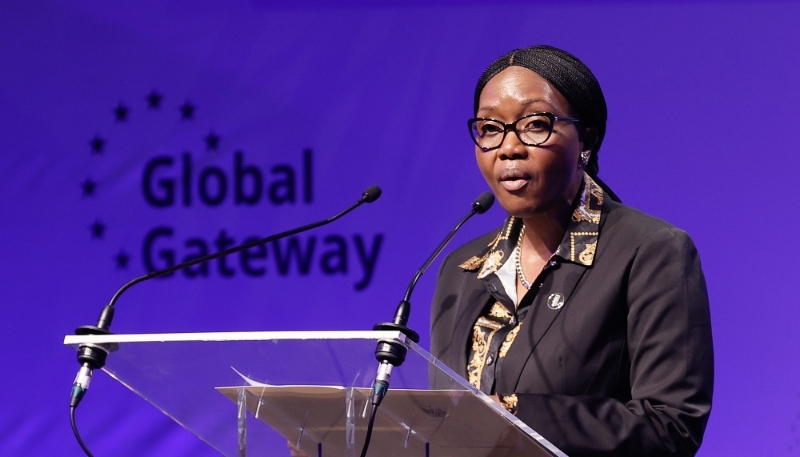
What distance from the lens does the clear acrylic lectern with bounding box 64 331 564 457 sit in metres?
1.45

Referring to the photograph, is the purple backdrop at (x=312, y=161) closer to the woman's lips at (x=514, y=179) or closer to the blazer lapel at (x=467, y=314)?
the blazer lapel at (x=467, y=314)

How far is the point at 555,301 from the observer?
1993mm

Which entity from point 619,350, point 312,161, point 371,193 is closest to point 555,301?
point 619,350

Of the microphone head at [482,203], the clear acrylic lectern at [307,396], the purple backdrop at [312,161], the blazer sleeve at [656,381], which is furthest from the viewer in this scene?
the purple backdrop at [312,161]

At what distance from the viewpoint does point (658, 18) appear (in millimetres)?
3328

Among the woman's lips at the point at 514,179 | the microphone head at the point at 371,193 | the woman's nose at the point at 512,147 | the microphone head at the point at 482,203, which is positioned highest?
the woman's nose at the point at 512,147

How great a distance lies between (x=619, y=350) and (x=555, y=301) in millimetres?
149

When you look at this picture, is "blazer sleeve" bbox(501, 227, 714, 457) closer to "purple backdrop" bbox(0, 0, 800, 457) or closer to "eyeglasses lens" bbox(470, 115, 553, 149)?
"eyeglasses lens" bbox(470, 115, 553, 149)

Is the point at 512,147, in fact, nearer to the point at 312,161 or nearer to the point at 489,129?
the point at 489,129

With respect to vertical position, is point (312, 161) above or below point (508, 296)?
above

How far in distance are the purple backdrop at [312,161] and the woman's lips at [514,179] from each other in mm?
1376

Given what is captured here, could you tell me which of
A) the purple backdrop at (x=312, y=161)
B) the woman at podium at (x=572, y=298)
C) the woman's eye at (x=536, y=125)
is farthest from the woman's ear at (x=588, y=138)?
the purple backdrop at (x=312, y=161)

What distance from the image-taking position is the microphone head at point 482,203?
6.40 feet

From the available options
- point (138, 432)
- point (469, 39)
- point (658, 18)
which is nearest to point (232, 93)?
point (469, 39)
